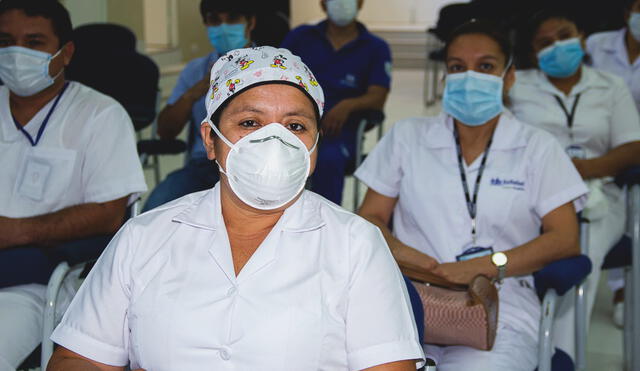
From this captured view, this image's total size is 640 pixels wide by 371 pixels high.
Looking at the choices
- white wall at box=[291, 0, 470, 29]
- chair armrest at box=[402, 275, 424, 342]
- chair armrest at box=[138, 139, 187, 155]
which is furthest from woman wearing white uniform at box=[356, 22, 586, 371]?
white wall at box=[291, 0, 470, 29]

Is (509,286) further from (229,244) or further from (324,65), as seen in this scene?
(324,65)

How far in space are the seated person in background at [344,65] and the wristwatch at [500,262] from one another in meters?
1.63

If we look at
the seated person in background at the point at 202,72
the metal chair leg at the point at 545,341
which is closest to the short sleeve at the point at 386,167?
the metal chair leg at the point at 545,341

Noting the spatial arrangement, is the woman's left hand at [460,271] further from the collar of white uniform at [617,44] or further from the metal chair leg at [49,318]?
the collar of white uniform at [617,44]

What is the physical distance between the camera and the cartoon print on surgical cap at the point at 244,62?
1.47 metres

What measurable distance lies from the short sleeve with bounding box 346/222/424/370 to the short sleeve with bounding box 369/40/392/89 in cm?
254

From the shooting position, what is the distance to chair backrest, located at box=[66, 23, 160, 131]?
3.89 metres

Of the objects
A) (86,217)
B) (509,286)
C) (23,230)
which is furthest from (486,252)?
(23,230)

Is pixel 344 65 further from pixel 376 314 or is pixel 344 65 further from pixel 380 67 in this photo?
pixel 376 314

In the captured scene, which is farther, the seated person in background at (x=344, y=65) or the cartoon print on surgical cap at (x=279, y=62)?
the seated person in background at (x=344, y=65)

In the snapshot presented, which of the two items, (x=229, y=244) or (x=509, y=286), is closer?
(x=229, y=244)

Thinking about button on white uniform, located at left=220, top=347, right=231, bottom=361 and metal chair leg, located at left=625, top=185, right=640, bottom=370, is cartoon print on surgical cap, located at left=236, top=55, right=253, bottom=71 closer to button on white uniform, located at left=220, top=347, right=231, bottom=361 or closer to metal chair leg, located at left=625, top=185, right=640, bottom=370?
button on white uniform, located at left=220, top=347, right=231, bottom=361

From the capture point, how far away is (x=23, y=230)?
7.22 feet

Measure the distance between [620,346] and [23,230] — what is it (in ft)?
7.93
